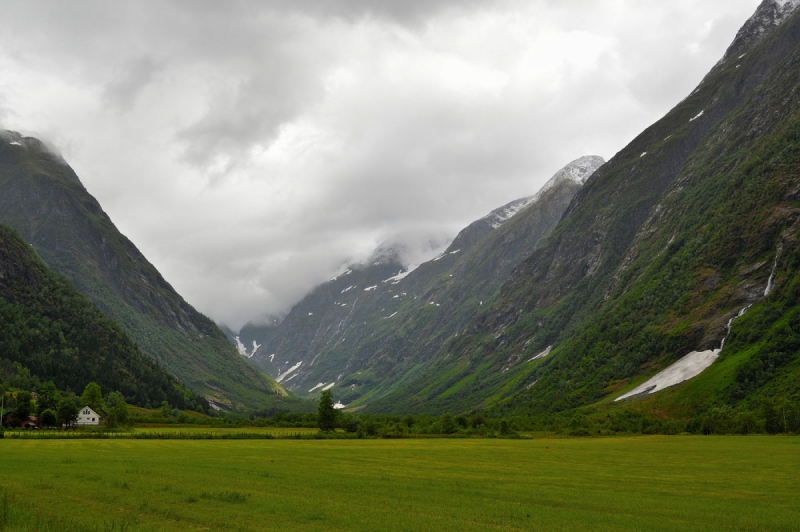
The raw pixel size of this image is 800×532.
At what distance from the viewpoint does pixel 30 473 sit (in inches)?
1505

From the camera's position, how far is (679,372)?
185 m

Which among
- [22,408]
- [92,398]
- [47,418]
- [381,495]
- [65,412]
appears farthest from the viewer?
[92,398]

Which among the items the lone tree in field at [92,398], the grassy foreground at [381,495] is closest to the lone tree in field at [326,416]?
the grassy foreground at [381,495]

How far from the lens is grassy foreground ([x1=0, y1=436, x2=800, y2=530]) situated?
24844 millimetres

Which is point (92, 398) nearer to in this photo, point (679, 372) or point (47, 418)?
point (47, 418)

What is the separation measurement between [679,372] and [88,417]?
207636 millimetres

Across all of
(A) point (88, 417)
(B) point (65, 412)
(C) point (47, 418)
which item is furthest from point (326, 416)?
(A) point (88, 417)

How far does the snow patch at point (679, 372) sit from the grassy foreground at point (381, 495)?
459 feet

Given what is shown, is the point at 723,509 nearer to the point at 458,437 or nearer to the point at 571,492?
the point at 571,492

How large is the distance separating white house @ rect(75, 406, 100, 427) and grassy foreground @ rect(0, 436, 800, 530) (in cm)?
12176

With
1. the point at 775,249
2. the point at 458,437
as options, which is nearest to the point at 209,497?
the point at 458,437

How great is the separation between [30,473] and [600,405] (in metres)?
190

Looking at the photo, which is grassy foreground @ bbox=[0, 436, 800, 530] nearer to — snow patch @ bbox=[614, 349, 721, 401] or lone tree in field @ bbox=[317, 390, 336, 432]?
lone tree in field @ bbox=[317, 390, 336, 432]

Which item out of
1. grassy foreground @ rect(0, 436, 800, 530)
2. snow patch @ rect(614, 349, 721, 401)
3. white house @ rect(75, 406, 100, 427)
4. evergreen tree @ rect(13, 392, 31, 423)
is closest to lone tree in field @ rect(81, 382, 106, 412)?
white house @ rect(75, 406, 100, 427)
